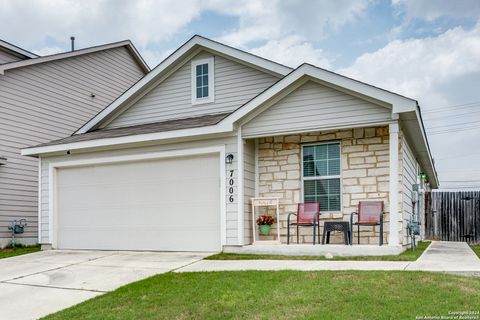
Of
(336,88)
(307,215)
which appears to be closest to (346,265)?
(307,215)

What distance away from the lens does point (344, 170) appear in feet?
30.4

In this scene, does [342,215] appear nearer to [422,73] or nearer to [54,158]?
[54,158]

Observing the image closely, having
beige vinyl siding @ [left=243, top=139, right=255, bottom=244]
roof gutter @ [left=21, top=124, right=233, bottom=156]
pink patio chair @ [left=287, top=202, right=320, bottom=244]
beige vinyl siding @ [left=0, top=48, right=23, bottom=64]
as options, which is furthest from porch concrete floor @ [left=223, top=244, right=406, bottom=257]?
beige vinyl siding @ [left=0, top=48, right=23, bottom=64]

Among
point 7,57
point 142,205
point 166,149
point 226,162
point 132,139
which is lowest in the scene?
point 142,205

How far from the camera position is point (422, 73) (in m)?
16.0

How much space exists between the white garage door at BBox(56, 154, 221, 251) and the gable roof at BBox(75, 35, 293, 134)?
223cm

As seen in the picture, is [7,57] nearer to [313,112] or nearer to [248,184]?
[248,184]

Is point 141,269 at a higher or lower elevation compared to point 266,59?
lower

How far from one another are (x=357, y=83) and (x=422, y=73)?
8.80m

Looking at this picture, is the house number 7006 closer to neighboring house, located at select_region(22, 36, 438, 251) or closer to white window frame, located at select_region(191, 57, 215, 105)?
Result: neighboring house, located at select_region(22, 36, 438, 251)

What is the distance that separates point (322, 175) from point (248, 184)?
149 cm

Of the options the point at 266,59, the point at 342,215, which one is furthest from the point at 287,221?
the point at 266,59

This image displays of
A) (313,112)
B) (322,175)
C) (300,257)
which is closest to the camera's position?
(300,257)

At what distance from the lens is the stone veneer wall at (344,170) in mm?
9047
